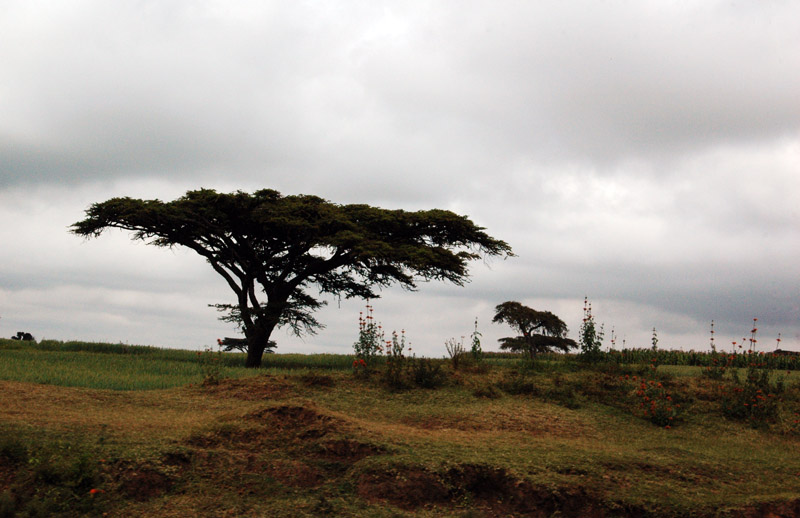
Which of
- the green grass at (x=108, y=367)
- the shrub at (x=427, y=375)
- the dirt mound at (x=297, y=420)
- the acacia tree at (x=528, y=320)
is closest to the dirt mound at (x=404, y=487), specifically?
the dirt mound at (x=297, y=420)

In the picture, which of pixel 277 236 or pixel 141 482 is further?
pixel 277 236

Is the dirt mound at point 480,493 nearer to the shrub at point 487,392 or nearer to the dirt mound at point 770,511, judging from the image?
the dirt mound at point 770,511

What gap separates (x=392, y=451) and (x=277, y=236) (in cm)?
1860

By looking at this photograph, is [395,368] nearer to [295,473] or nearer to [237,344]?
[295,473]

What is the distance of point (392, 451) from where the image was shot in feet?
27.0

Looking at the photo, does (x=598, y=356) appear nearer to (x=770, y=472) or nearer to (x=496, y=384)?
(x=496, y=384)

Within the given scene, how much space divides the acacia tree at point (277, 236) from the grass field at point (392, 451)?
10.1m

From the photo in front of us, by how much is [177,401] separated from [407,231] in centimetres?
1469

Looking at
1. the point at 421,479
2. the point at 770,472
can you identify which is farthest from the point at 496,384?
the point at 421,479

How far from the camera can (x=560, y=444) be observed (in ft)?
32.1

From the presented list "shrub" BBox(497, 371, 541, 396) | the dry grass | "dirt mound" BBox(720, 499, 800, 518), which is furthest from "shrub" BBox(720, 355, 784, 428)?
"dirt mound" BBox(720, 499, 800, 518)

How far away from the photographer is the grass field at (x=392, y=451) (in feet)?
22.6

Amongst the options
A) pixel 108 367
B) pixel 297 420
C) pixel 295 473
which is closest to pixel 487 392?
pixel 297 420

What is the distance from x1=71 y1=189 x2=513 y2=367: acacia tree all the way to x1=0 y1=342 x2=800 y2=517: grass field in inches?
398
